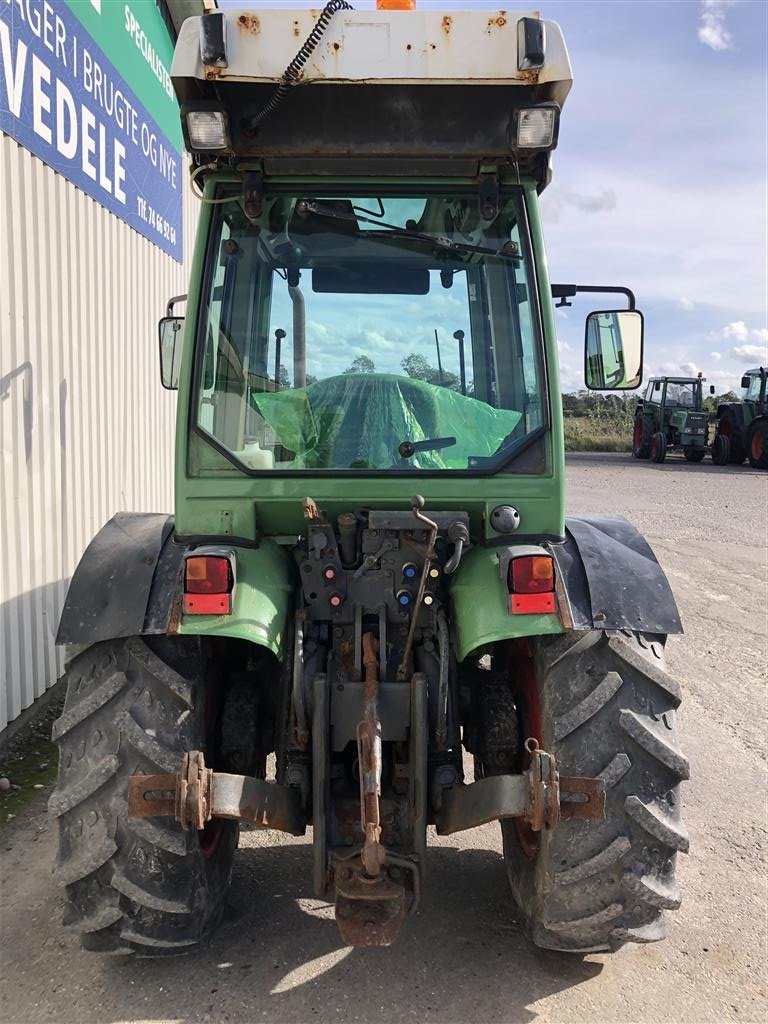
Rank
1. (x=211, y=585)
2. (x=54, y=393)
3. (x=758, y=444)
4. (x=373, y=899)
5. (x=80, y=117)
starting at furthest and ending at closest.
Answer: (x=758, y=444)
(x=80, y=117)
(x=54, y=393)
(x=211, y=585)
(x=373, y=899)

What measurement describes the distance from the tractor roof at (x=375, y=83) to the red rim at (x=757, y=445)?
22.1 metres

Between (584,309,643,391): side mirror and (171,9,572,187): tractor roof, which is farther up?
(171,9,572,187): tractor roof

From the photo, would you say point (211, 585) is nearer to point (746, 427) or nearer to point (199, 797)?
point (199, 797)

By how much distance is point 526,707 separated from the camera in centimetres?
299

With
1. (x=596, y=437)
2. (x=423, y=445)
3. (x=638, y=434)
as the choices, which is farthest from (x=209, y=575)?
(x=596, y=437)

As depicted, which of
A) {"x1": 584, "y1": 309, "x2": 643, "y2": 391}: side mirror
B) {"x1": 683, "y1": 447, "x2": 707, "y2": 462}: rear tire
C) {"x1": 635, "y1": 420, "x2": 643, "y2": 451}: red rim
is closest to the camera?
{"x1": 584, "y1": 309, "x2": 643, "y2": 391}: side mirror

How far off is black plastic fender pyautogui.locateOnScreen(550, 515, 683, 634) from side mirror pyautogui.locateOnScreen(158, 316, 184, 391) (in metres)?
1.70

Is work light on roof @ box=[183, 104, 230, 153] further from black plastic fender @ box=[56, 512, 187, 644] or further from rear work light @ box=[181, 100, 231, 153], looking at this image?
black plastic fender @ box=[56, 512, 187, 644]

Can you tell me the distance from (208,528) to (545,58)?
1747mm

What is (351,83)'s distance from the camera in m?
2.58

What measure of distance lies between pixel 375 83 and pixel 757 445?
22.7m

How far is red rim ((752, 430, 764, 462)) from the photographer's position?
22823mm

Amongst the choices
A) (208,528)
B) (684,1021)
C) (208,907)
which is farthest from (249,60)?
(684,1021)

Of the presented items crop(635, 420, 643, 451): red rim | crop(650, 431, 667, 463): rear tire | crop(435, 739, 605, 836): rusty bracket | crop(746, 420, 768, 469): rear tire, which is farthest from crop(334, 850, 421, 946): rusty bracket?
crop(635, 420, 643, 451): red rim
